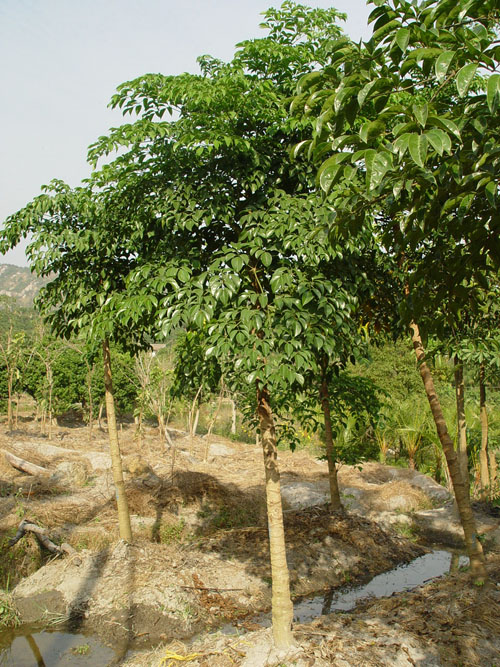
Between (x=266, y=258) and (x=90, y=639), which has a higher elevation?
(x=266, y=258)

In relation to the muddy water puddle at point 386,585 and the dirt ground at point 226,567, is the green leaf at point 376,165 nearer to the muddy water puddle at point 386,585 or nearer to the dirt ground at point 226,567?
the dirt ground at point 226,567

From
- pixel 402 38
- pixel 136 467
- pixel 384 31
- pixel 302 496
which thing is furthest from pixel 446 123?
Answer: pixel 136 467

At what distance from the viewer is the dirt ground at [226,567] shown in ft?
12.9

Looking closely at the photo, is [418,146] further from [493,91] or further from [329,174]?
[329,174]

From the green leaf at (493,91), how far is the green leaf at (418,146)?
197 mm

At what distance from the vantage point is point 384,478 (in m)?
13.1

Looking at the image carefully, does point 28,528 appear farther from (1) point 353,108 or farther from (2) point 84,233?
(1) point 353,108

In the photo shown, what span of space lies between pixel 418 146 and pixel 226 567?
242 inches

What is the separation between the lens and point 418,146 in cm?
152

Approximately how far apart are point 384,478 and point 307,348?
10.8 meters

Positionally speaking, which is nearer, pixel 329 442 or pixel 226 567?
pixel 226 567

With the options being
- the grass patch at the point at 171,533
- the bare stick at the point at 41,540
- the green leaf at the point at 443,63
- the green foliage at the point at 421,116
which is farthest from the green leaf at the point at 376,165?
the grass patch at the point at 171,533

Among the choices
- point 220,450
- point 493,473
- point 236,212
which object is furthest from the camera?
point 220,450

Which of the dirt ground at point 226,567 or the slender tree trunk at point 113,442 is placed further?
the slender tree trunk at point 113,442
